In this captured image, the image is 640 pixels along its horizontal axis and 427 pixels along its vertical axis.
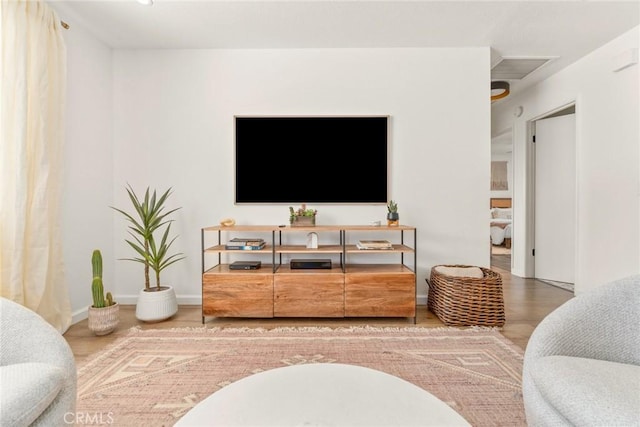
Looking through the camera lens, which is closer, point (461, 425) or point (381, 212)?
point (461, 425)

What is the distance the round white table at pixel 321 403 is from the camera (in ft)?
2.61

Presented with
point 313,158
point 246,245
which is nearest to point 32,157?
point 246,245

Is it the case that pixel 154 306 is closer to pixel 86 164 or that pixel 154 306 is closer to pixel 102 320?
pixel 102 320

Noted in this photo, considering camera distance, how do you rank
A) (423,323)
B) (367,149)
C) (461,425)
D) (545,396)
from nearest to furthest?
(461,425) < (545,396) < (423,323) < (367,149)

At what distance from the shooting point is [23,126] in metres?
2.07

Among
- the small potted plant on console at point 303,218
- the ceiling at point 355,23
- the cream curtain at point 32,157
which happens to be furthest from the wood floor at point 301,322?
the ceiling at point 355,23

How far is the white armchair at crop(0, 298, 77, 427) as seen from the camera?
0.87 m

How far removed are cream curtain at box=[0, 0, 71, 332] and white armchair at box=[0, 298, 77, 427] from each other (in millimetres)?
1207

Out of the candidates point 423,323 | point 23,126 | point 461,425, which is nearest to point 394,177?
point 423,323

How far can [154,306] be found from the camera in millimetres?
2572

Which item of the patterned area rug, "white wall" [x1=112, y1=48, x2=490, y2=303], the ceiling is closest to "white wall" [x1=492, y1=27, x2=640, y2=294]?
the ceiling

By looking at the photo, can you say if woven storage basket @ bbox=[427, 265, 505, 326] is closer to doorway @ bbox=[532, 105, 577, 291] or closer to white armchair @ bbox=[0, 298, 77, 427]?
doorway @ bbox=[532, 105, 577, 291]

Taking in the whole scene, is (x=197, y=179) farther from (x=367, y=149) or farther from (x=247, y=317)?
(x=367, y=149)

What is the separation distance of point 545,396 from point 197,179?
2.96m
